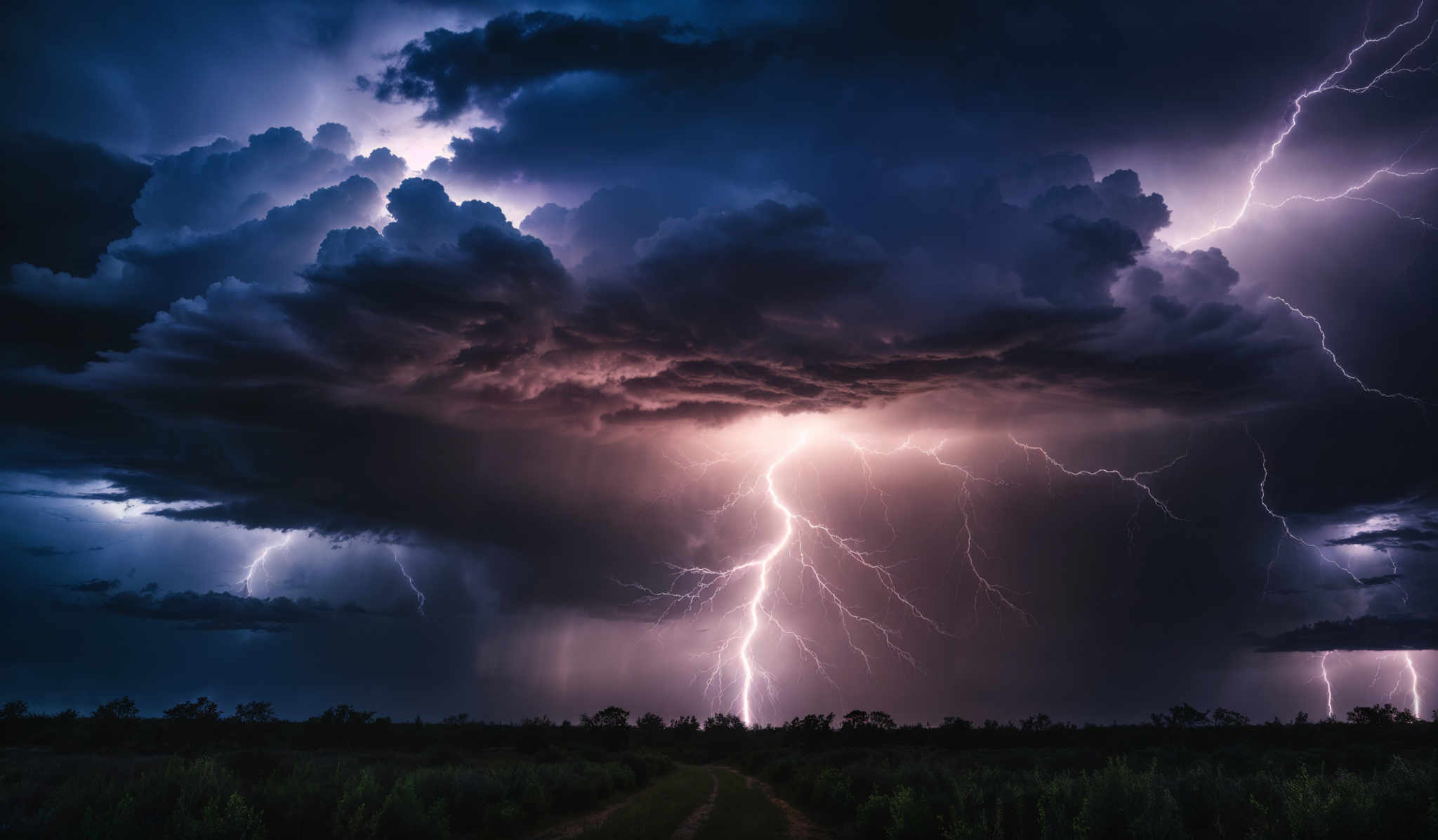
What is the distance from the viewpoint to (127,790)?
408 inches

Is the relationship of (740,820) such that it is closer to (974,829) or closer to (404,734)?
(974,829)

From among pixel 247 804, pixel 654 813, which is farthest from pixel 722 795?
pixel 247 804

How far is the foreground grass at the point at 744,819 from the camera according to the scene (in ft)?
50.1

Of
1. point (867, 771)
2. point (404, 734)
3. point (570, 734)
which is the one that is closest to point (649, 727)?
point (570, 734)

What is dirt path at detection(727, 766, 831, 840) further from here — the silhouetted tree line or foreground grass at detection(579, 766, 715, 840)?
the silhouetted tree line

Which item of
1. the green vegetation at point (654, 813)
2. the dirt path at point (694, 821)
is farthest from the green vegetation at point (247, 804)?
the dirt path at point (694, 821)

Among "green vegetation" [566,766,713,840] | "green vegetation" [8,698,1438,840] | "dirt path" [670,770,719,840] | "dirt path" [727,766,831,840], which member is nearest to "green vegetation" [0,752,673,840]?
"green vegetation" [8,698,1438,840]

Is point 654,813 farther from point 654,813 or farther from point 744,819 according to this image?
point 744,819

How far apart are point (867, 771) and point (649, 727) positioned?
7865 centimetres

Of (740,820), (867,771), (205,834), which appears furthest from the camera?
(867,771)

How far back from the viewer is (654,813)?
18.5 metres

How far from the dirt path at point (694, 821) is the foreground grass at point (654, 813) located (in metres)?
0.17

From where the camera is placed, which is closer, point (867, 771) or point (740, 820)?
point (740, 820)

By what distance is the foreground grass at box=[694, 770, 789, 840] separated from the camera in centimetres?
1527
